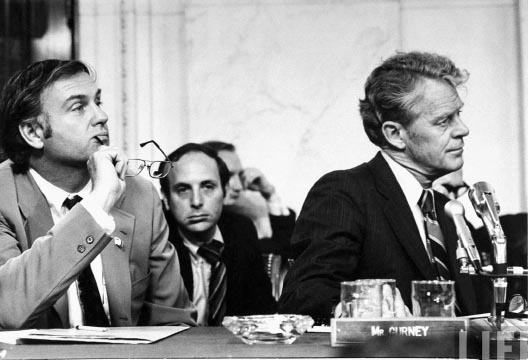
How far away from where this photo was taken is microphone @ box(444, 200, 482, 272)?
1774 millimetres

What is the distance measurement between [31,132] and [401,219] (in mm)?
1229

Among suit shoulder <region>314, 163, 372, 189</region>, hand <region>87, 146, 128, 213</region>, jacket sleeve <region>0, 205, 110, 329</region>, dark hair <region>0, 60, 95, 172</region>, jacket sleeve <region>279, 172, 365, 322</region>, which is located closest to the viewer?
jacket sleeve <region>0, 205, 110, 329</region>

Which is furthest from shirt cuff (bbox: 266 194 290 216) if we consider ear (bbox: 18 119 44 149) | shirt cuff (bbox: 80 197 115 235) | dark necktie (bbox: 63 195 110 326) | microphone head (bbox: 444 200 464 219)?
microphone head (bbox: 444 200 464 219)

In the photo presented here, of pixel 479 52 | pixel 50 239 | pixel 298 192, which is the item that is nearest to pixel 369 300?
pixel 50 239

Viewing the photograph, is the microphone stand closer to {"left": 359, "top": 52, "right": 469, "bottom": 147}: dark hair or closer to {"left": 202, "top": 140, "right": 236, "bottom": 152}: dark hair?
{"left": 359, "top": 52, "right": 469, "bottom": 147}: dark hair

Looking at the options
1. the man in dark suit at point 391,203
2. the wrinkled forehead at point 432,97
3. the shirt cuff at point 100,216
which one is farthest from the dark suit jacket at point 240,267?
the shirt cuff at point 100,216

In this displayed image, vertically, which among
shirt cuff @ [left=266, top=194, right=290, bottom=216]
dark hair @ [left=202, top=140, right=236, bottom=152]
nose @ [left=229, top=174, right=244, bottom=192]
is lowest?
shirt cuff @ [left=266, top=194, right=290, bottom=216]

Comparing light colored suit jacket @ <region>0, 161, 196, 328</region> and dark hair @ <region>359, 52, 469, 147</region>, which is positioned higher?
dark hair @ <region>359, 52, 469, 147</region>

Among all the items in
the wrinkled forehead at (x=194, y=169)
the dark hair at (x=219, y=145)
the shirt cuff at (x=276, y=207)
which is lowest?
the shirt cuff at (x=276, y=207)

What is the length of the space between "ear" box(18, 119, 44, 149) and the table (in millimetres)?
1197

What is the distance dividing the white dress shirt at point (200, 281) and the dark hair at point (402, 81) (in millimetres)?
996

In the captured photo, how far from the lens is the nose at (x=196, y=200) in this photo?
11.6ft

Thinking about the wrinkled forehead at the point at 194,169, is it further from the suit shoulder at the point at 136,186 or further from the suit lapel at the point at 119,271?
the suit lapel at the point at 119,271

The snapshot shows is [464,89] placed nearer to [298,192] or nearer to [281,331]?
[298,192]
